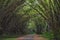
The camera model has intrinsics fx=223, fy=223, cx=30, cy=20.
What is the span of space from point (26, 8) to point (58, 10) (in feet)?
33.9

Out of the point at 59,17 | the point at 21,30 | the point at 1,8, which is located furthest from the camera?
the point at 21,30

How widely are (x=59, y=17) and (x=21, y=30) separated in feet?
66.9

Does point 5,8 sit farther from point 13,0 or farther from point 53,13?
point 53,13

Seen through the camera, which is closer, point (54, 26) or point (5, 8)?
point (54, 26)

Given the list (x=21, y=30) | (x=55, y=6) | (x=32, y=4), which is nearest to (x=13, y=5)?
(x=32, y=4)

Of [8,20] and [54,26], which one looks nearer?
[54,26]

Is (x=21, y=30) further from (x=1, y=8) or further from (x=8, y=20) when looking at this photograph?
(x=1, y=8)

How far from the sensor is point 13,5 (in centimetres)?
1820

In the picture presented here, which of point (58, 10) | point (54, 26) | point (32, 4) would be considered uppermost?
point (32, 4)

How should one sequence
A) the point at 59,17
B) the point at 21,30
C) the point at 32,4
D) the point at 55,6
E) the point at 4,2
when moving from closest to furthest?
the point at 59,17 → the point at 55,6 → the point at 4,2 → the point at 32,4 → the point at 21,30

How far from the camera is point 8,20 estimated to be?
25.1 metres

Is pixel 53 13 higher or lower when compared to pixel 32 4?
lower

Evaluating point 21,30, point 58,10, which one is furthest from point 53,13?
point 21,30

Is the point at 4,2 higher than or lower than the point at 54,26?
higher
